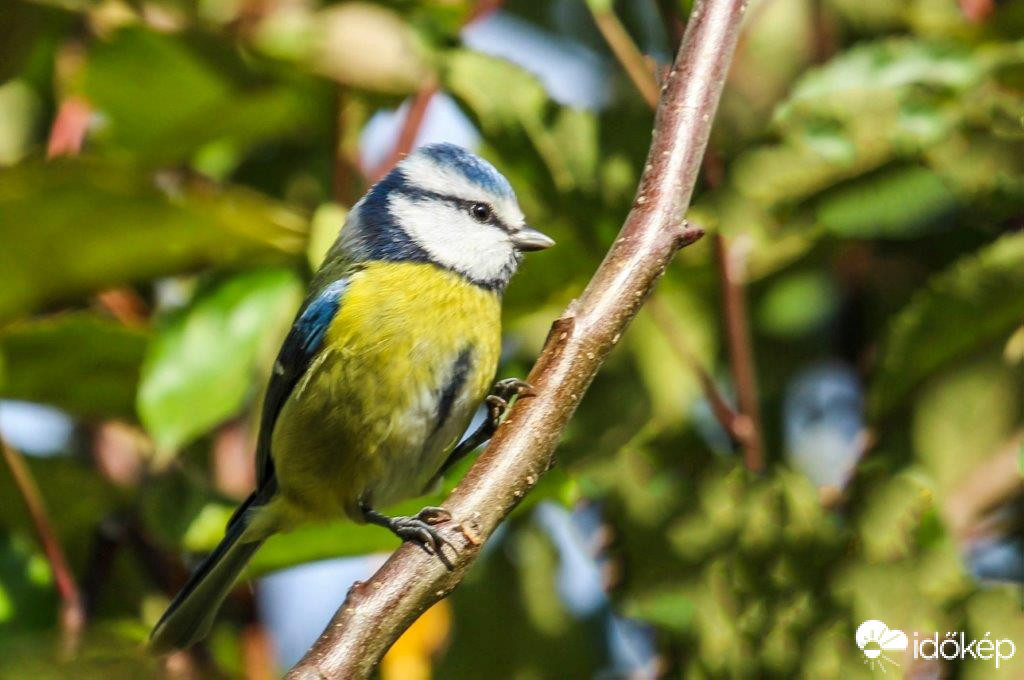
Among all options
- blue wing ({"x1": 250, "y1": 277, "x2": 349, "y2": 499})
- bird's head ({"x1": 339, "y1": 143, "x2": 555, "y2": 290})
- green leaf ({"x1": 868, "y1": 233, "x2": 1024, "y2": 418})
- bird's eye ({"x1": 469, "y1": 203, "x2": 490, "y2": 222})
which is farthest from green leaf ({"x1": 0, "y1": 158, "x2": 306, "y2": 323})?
green leaf ({"x1": 868, "y1": 233, "x2": 1024, "y2": 418})

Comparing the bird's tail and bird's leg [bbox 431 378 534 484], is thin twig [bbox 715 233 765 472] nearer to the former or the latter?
bird's leg [bbox 431 378 534 484]

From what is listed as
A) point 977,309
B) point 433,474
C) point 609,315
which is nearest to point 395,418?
point 433,474

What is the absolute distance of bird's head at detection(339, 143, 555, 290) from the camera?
2.04 metres

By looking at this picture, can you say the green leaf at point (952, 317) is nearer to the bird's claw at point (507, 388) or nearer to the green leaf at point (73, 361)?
the bird's claw at point (507, 388)

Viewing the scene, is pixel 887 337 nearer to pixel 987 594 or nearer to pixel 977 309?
pixel 977 309

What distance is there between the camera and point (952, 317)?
1.74 meters

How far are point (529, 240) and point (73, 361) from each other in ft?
2.29

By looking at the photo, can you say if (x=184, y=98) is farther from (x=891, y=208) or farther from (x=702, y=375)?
(x=891, y=208)

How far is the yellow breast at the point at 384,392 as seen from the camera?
1898mm

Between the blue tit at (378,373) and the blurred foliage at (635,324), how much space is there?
0.06 m

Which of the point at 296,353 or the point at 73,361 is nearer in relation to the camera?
the point at 73,361

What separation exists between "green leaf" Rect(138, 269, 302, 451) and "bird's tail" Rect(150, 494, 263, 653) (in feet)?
0.56

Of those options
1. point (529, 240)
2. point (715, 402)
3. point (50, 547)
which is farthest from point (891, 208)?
point (50, 547)

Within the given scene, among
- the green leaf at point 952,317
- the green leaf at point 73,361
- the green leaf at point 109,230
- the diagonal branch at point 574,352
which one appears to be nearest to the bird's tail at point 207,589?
the green leaf at point 73,361
